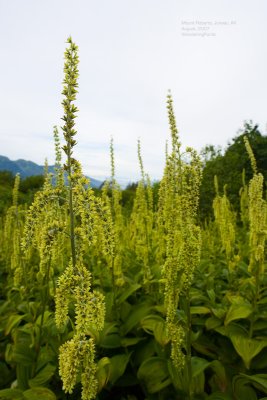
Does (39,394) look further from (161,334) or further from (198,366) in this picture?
(198,366)

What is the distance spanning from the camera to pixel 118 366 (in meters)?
3.76

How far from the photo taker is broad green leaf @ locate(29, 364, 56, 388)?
359 centimetres

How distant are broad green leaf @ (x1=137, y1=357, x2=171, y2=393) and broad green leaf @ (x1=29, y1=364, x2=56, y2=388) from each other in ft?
3.10

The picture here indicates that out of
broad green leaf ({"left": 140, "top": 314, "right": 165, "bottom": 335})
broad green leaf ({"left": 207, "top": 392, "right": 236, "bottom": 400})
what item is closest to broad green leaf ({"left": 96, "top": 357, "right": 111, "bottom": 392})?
broad green leaf ({"left": 140, "top": 314, "right": 165, "bottom": 335})

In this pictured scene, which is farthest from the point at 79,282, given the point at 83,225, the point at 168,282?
the point at 168,282

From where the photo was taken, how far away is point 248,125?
3369cm

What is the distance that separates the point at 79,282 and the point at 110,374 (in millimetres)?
2059

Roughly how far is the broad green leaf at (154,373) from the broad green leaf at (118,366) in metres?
0.23

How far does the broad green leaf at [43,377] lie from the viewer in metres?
3.59

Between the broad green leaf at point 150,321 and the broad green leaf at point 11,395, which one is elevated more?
the broad green leaf at point 150,321

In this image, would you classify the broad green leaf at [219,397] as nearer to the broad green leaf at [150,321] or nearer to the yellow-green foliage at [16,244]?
the broad green leaf at [150,321]

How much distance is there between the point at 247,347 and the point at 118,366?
142cm

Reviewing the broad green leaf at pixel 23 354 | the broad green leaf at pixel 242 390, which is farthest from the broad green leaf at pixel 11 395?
the broad green leaf at pixel 242 390

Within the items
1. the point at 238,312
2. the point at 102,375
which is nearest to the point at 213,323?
the point at 238,312
